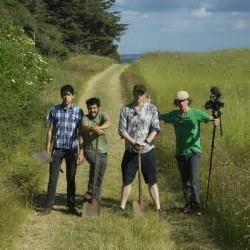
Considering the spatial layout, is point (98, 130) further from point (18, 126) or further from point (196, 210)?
point (18, 126)

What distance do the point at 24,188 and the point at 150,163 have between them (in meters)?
2.23

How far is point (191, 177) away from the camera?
27.0ft

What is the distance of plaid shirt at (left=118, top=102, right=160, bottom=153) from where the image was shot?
7.89m

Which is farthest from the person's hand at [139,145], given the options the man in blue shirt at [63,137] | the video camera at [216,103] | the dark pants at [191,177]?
the video camera at [216,103]

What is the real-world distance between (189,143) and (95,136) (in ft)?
4.69

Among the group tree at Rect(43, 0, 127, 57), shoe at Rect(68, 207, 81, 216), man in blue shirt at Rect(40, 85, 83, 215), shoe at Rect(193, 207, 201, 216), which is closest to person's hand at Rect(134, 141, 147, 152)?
man in blue shirt at Rect(40, 85, 83, 215)

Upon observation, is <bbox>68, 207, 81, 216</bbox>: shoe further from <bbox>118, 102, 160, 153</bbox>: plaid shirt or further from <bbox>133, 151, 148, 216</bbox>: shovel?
<bbox>118, 102, 160, 153</bbox>: plaid shirt

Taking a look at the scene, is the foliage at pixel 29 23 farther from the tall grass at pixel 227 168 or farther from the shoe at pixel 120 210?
the shoe at pixel 120 210

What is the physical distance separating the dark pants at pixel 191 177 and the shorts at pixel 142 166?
520mm

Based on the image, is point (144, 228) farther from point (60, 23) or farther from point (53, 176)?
point (60, 23)

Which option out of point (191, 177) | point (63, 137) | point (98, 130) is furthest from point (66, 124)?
point (191, 177)

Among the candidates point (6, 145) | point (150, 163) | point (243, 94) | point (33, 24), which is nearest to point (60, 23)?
point (33, 24)

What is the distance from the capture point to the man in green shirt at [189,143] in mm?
8143

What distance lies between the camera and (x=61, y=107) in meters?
8.29
